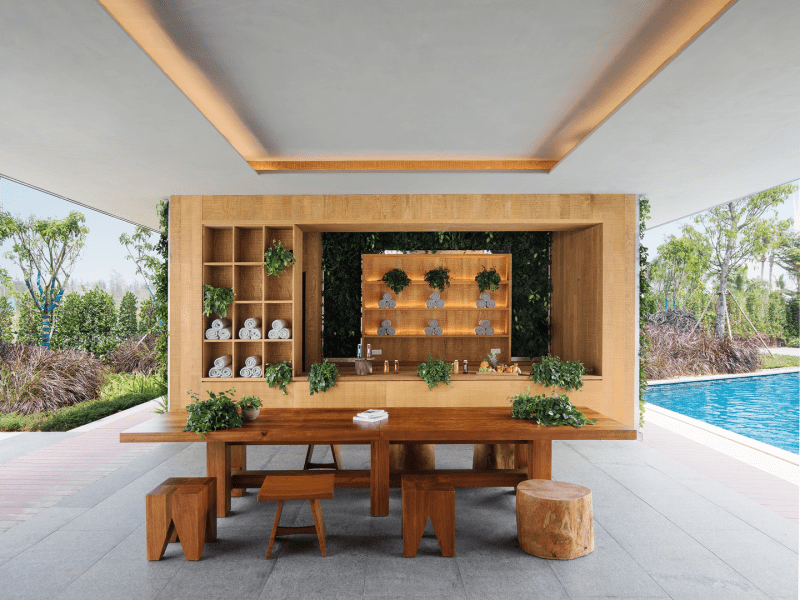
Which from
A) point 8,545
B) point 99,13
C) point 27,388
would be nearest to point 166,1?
point 99,13

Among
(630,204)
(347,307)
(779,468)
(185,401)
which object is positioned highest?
(630,204)

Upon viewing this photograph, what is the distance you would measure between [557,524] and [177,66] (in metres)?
3.73

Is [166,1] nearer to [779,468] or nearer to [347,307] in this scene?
[347,307]

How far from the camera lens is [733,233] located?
12.9 m

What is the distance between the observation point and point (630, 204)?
5.60 meters

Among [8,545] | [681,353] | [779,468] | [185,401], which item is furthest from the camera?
[681,353]

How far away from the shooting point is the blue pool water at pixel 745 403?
7176 mm

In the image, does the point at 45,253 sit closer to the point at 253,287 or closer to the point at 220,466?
the point at 253,287

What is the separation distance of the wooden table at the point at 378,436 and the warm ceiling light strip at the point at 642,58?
232 cm

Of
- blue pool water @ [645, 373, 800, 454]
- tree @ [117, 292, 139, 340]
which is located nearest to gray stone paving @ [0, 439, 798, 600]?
blue pool water @ [645, 373, 800, 454]

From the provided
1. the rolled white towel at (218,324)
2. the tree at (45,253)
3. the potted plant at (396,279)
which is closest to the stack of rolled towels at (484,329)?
the potted plant at (396,279)

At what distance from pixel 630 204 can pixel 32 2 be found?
18.3 ft

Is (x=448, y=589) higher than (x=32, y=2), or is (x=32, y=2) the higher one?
(x=32, y=2)

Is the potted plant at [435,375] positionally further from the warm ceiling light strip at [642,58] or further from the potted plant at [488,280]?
the warm ceiling light strip at [642,58]
